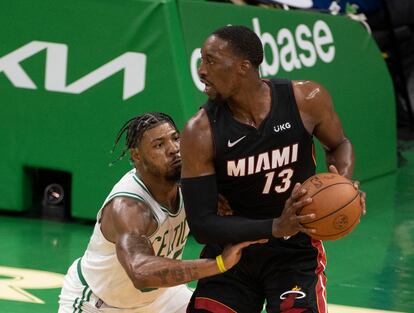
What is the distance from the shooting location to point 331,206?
504cm

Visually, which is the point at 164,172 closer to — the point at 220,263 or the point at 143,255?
the point at 143,255

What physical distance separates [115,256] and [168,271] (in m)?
0.76

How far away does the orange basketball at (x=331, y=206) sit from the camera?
16.4 ft

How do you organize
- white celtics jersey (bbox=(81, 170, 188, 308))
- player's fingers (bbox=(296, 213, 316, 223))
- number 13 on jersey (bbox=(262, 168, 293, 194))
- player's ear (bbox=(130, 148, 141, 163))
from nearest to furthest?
player's fingers (bbox=(296, 213, 316, 223)) < number 13 on jersey (bbox=(262, 168, 293, 194)) < white celtics jersey (bbox=(81, 170, 188, 308)) < player's ear (bbox=(130, 148, 141, 163))

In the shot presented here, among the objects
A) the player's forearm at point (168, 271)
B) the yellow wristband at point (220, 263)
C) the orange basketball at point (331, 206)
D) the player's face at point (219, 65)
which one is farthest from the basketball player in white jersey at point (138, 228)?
the orange basketball at point (331, 206)

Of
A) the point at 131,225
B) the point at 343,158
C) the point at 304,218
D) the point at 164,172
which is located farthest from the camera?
the point at 164,172

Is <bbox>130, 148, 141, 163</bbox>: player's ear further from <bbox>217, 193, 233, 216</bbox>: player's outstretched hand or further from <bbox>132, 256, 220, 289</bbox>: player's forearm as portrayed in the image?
<bbox>132, 256, 220, 289</bbox>: player's forearm

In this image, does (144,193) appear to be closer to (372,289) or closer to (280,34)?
(372,289)

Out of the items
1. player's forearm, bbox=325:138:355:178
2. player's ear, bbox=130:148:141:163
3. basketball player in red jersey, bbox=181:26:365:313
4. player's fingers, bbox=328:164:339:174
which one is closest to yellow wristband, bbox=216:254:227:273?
basketball player in red jersey, bbox=181:26:365:313

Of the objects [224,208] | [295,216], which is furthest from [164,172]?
[295,216]

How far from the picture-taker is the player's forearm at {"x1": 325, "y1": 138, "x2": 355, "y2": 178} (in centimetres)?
554

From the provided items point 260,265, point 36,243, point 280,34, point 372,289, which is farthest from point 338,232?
point 280,34

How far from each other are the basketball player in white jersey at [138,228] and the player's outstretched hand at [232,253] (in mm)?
411

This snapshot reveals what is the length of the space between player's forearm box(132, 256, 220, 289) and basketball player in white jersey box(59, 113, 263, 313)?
19 cm
